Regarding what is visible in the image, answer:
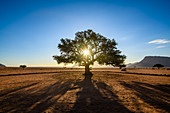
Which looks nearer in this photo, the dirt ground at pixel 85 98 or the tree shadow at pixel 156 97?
the dirt ground at pixel 85 98

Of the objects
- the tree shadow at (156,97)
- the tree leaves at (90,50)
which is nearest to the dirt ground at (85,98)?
the tree shadow at (156,97)

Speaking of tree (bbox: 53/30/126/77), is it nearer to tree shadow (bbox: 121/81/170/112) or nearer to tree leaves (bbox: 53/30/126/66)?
tree leaves (bbox: 53/30/126/66)

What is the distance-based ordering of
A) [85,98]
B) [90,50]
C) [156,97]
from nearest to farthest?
[85,98]
[156,97]
[90,50]

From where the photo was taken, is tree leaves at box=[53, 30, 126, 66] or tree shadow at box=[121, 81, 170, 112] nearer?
tree shadow at box=[121, 81, 170, 112]

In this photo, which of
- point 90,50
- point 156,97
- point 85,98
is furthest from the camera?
point 90,50

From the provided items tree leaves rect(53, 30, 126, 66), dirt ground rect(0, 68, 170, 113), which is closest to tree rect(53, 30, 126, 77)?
tree leaves rect(53, 30, 126, 66)

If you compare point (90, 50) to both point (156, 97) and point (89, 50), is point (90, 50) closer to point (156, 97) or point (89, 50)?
point (89, 50)

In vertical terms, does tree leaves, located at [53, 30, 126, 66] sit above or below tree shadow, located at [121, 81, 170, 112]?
above

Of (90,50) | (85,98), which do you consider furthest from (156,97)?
(90,50)

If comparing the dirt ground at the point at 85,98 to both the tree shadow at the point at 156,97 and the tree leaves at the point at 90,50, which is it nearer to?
the tree shadow at the point at 156,97

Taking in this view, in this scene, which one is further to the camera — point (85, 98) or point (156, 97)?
point (156, 97)

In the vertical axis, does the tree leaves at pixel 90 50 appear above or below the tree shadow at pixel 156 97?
above

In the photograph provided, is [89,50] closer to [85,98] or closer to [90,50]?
[90,50]

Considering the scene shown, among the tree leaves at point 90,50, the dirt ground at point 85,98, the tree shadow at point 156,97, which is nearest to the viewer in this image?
the dirt ground at point 85,98
